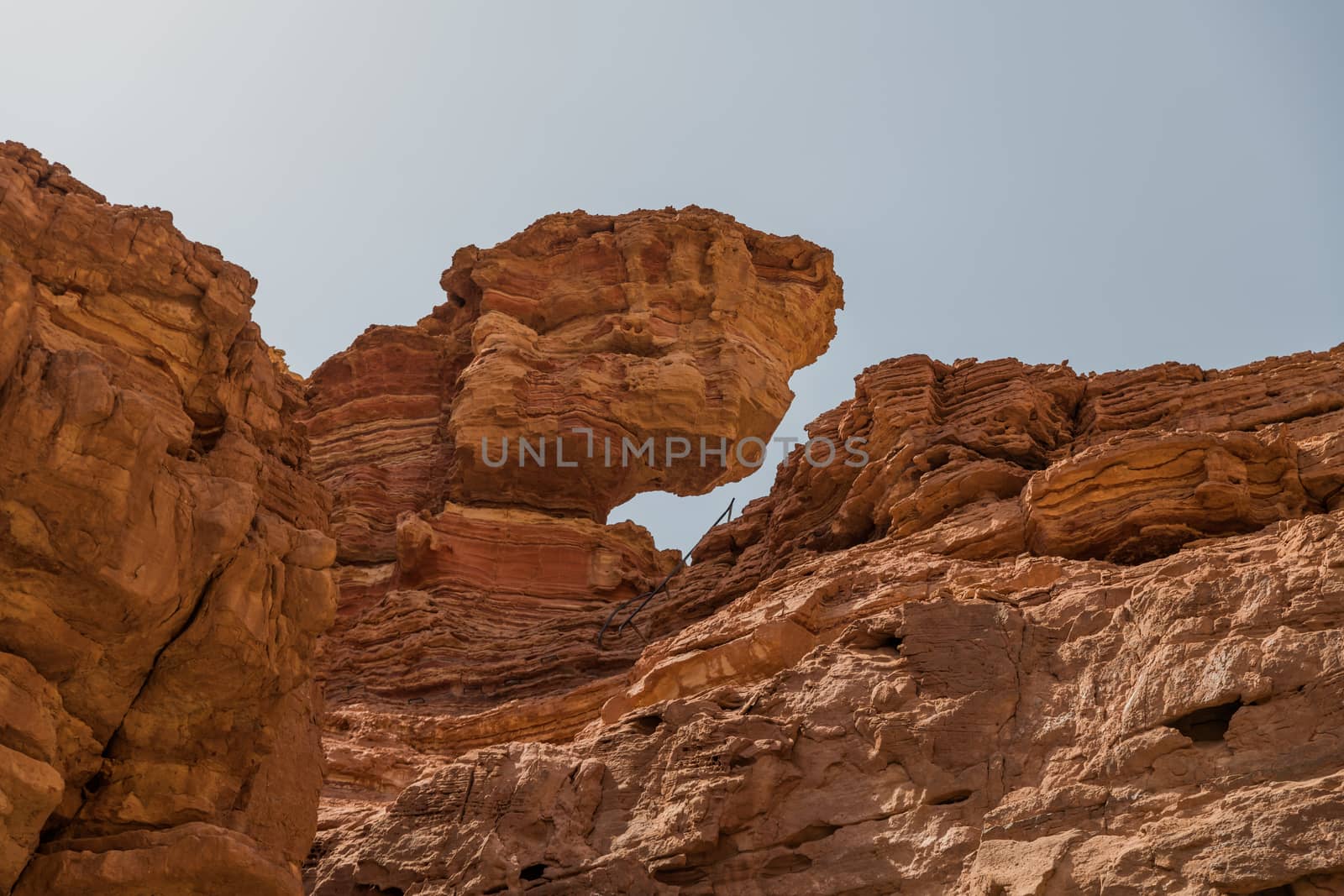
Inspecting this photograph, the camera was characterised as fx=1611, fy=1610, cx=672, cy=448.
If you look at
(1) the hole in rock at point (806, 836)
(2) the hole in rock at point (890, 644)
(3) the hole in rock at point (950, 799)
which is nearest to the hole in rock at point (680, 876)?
(1) the hole in rock at point (806, 836)

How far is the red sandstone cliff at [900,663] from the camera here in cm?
1487

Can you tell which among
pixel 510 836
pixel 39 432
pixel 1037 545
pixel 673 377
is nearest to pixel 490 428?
pixel 673 377

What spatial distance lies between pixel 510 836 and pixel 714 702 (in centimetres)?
292

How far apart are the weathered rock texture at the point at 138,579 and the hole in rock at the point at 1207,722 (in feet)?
28.5

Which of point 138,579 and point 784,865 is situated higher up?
point 138,579

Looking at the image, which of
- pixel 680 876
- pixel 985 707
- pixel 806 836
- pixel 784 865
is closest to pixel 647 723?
pixel 680 876

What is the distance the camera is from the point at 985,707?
55.4 feet

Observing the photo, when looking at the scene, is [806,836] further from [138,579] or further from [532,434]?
[532,434]

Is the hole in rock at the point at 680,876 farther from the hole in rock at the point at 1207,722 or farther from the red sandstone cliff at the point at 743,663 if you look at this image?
the hole in rock at the point at 1207,722

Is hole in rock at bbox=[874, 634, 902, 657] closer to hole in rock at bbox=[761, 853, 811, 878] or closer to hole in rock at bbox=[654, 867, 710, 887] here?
hole in rock at bbox=[761, 853, 811, 878]

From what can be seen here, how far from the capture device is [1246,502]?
21453 mm

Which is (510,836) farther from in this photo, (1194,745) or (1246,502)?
(1246,502)

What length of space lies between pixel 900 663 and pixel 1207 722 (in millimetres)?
3743

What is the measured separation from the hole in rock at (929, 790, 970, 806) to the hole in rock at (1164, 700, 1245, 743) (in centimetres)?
211
